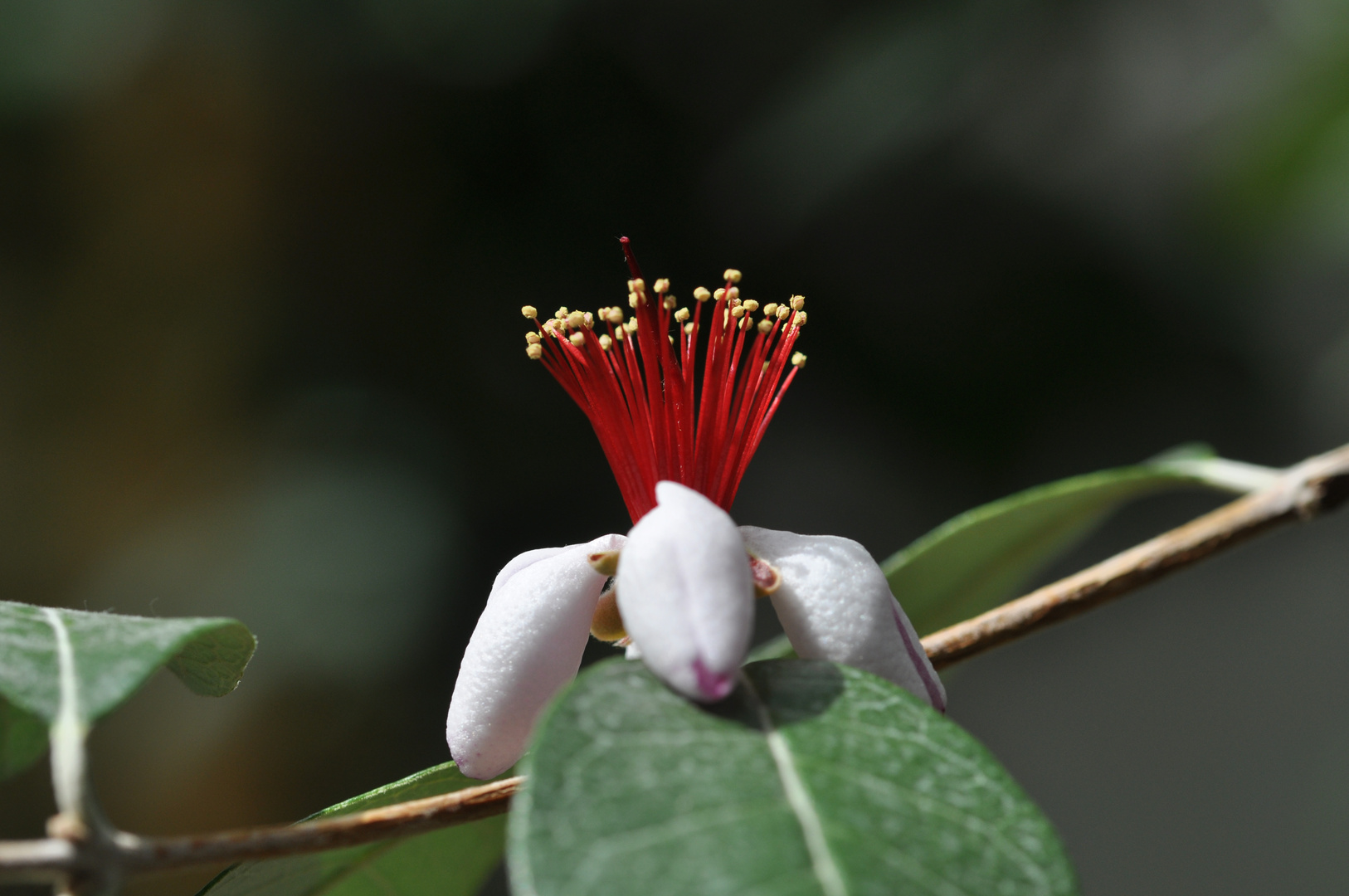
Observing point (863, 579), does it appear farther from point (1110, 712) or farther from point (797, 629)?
point (1110, 712)

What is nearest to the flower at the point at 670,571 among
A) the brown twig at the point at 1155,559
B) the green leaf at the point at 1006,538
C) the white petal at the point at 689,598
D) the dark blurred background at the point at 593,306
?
the white petal at the point at 689,598

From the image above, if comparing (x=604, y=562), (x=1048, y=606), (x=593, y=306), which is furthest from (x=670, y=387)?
(x=593, y=306)

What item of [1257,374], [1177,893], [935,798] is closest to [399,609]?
[1177,893]

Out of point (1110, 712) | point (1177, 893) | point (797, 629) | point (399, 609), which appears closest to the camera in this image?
point (797, 629)

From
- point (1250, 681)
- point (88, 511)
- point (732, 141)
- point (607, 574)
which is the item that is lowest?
point (1250, 681)

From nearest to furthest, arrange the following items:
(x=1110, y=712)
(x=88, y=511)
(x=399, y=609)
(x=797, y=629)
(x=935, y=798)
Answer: (x=935, y=798), (x=797, y=629), (x=1110, y=712), (x=399, y=609), (x=88, y=511)

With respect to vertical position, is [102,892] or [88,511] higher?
[88,511]

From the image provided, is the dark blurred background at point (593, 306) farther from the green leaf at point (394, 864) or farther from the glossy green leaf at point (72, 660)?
the glossy green leaf at point (72, 660)
